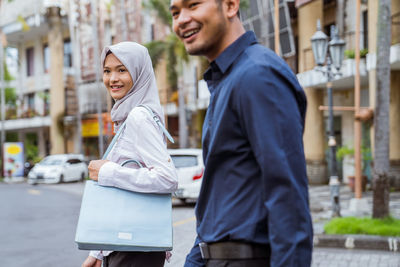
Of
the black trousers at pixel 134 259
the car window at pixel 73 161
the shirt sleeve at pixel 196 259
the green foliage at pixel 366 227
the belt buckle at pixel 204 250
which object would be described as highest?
the belt buckle at pixel 204 250

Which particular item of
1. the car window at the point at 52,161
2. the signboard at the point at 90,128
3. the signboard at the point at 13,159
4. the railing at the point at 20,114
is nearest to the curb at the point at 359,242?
the car window at the point at 52,161

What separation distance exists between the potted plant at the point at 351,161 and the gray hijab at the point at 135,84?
16481 mm

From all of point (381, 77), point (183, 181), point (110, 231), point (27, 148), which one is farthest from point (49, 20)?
point (110, 231)

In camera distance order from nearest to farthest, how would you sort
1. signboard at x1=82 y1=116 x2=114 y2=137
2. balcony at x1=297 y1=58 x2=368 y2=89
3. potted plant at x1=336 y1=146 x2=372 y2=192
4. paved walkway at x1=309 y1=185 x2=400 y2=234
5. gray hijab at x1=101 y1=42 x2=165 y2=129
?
gray hijab at x1=101 y1=42 x2=165 y2=129, paved walkway at x1=309 y1=185 x2=400 y2=234, potted plant at x1=336 y1=146 x2=372 y2=192, balcony at x1=297 y1=58 x2=368 y2=89, signboard at x1=82 y1=116 x2=114 y2=137

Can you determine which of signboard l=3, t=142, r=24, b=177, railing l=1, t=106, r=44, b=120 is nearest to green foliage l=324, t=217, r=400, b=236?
signboard l=3, t=142, r=24, b=177

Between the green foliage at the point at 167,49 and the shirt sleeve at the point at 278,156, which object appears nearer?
the shirt sleeve at the point at 278,156

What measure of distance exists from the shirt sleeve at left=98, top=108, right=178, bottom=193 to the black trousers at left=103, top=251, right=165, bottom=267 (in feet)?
1.05

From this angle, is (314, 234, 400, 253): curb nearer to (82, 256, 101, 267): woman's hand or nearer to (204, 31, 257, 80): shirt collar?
(82, 256, 101, 267): woman's hand

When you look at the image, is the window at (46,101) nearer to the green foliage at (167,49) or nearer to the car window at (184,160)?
the green foliage at (167,49)

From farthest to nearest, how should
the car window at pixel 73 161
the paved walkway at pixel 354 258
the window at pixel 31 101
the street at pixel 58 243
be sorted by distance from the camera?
the window at pixel 31 101 → the car window at pixel 73 161 → the street at pixel 58 243 → the paved walkway at pixel 354 258

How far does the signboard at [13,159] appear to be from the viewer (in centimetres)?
3581

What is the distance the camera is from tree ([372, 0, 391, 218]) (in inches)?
360

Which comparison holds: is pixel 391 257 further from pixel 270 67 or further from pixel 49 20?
A: pixel 49 20

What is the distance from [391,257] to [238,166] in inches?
243
